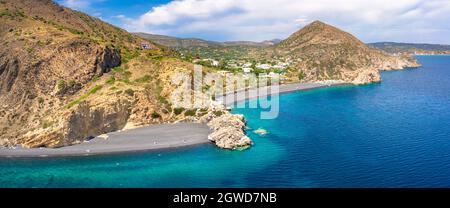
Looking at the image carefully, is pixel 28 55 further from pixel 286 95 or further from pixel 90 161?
pixel 286 95

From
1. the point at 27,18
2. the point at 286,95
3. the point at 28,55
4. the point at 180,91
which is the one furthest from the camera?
the point at 286,95

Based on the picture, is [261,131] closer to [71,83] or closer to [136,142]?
[136,142]

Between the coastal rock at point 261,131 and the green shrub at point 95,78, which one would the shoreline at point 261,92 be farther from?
the green shrub at point 95,78

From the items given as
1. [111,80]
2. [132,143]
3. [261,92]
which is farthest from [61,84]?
[261,92]

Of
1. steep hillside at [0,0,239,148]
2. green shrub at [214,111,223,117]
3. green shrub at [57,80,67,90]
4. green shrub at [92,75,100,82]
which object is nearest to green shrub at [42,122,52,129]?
steep hillside at [0,0,239,148]
